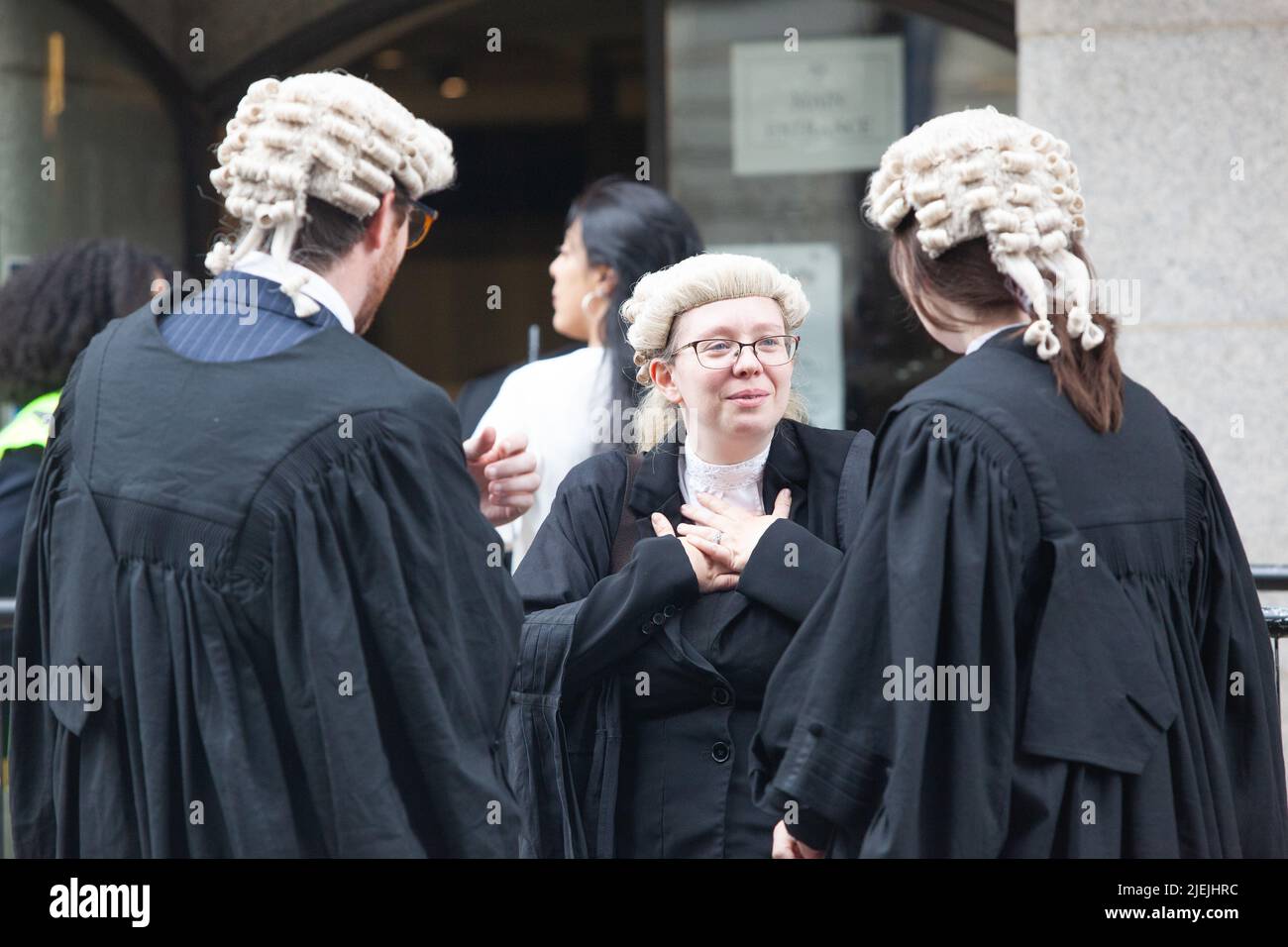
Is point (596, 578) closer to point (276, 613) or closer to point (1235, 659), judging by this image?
point (276, 613)

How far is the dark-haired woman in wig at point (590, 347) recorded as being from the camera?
409 centimetres

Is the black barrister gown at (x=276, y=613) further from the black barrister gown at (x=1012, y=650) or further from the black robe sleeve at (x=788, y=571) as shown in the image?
the black robe sleeve at (x=788, y=571)

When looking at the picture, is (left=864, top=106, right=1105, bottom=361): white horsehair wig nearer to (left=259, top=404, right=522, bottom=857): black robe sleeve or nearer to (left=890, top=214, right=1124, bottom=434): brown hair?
(left=890, top=214, right=1124, bottom=434): brown hair

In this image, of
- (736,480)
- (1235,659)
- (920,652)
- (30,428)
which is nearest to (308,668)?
(920,652)

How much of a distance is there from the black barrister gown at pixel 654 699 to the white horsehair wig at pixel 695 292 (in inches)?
19.5

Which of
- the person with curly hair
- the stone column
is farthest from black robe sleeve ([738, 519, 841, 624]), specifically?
the stone column

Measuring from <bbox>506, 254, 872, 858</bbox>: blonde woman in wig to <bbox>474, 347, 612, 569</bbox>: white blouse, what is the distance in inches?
29.0

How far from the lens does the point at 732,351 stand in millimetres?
3273

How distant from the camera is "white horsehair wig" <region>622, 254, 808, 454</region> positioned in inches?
131

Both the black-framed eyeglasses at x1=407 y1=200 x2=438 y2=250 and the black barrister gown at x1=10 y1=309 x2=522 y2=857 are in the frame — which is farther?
the black-framed eyeglasses at x1=407 y1=200 x2=438 y2=250

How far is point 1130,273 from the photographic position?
546 cm

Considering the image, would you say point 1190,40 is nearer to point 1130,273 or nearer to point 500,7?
point 1130,273

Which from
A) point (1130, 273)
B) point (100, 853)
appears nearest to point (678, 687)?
point (100, 853)

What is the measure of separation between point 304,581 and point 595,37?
7081 millimetres
